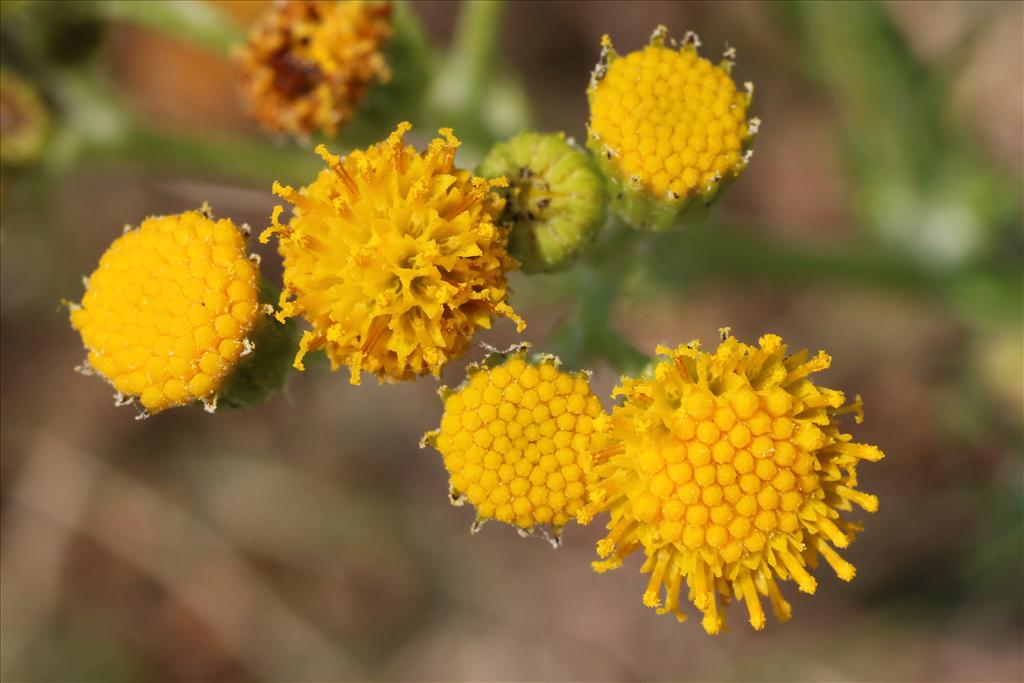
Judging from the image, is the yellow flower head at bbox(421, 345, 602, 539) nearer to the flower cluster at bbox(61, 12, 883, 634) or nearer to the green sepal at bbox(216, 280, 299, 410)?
the flower cluster at bbox(61, 12, 883, 634)

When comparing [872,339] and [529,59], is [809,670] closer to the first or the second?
[872,339]

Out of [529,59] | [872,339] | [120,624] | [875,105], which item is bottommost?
[120,624]

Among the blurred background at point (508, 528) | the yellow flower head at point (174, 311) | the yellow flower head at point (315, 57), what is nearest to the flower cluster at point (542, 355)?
the yellow flower head at point (174, 311)

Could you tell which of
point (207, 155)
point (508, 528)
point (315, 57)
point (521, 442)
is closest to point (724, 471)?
point (521, 442)

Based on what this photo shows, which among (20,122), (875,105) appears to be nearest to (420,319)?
(20,122)

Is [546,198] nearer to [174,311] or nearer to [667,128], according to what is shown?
[667,128]
